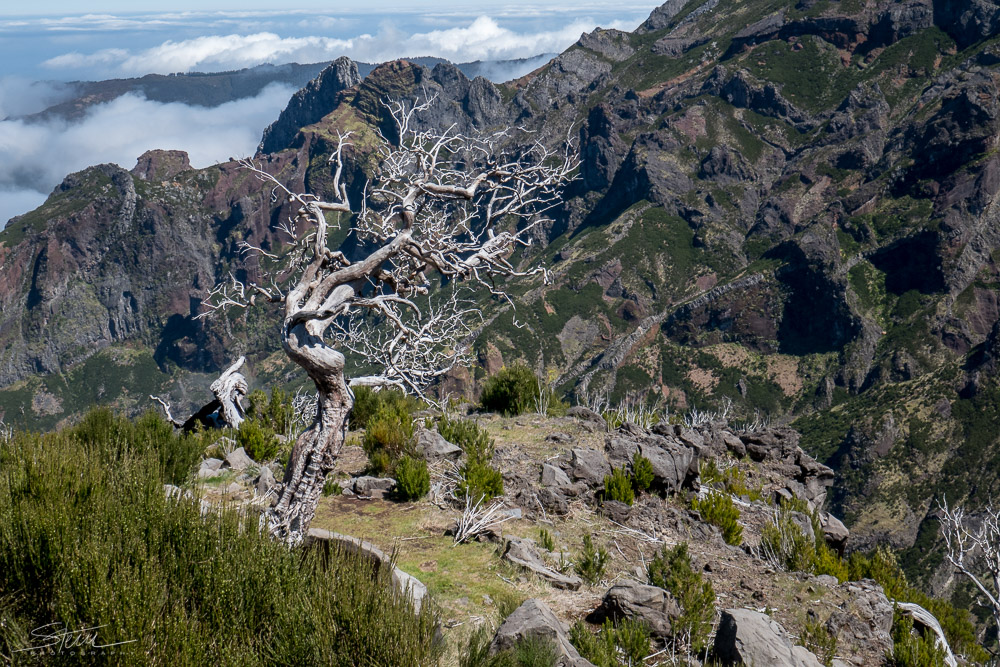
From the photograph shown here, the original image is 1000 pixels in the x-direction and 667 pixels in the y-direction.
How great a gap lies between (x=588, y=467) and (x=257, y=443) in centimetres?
580

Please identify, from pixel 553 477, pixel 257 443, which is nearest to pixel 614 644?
pixel 553 477

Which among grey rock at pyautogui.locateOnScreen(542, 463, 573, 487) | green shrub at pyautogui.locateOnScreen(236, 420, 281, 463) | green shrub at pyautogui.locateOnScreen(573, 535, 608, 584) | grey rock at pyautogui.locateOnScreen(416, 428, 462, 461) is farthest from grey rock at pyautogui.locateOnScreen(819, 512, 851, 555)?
green shrub at pyautogui.locateOnScreen(236, 420, 281, 463)

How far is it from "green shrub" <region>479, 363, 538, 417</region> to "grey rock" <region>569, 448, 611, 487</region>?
14.9 ft

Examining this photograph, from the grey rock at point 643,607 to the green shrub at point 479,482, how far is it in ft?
10.5

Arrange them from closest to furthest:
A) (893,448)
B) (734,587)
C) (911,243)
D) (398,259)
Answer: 1. (734,587)
2. (398,259)
3. (893,448)
4. (911,243)

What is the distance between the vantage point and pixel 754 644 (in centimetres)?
643

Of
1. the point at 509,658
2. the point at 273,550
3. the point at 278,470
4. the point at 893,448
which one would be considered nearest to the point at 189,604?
the point at 273,550

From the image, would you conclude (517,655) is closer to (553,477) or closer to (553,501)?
(553,501)

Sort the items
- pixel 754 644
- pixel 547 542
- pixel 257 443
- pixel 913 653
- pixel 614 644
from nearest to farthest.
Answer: pixel 754 644 → pixel 614 644 → pixel 913 653 → pixel 547 542 → pixel 257 443

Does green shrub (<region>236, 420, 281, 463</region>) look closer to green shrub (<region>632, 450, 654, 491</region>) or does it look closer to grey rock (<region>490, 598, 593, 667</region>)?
green shrub (<region>632, 450, 654, 491</region>)

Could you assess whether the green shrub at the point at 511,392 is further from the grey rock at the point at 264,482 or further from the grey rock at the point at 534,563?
the grey rock at the point at 534,563

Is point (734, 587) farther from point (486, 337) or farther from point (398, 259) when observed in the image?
point (486, 337)

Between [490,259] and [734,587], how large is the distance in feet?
18.1

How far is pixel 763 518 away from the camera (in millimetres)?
12602
